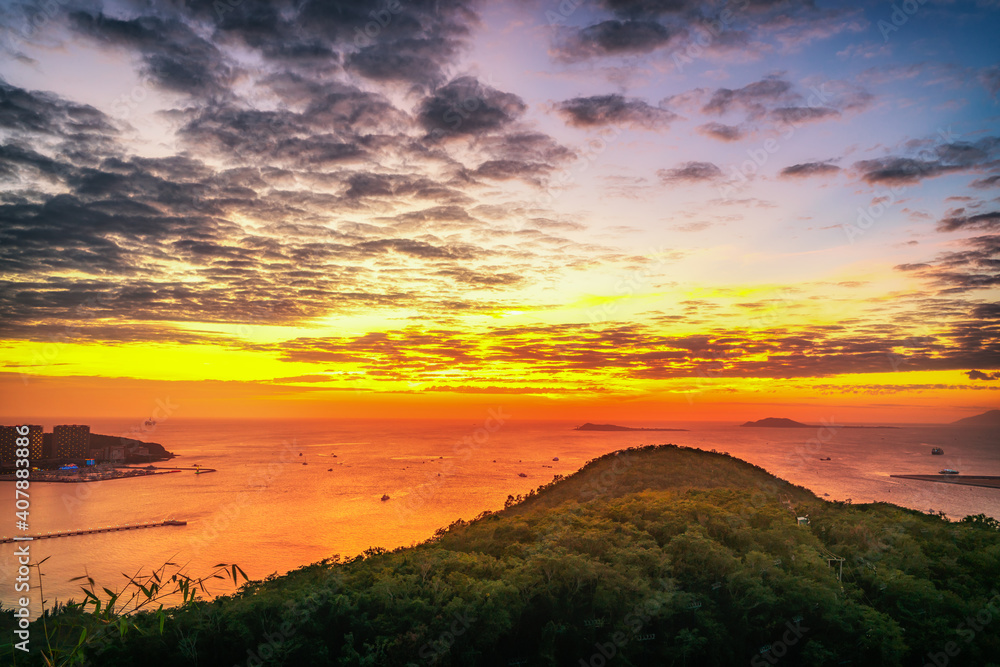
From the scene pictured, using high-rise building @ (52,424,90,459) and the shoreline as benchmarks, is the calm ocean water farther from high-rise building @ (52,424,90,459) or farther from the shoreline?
high-rise building @ (52,424,90,459)

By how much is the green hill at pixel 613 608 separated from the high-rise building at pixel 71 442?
390ft

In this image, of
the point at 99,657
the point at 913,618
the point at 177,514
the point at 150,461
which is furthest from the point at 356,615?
the point at 150,461

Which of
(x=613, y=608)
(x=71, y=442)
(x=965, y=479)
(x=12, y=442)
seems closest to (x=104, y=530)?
(x=12, y=442)

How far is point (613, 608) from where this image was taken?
49.5 ft

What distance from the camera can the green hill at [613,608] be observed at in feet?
42.5

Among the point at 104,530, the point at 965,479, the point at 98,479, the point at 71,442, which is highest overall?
the point at 71,442

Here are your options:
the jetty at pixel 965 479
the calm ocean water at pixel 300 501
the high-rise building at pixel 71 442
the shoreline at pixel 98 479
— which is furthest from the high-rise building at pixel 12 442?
the jetty at pixel 965 479

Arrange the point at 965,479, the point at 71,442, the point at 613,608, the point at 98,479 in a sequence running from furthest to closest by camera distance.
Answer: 1. the point at 71,442
2. the point at 98,479
3. the point at 965,479
4. the point at 613,608

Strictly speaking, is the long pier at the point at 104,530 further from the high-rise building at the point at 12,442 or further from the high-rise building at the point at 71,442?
the high-rise building at the point at 71,442

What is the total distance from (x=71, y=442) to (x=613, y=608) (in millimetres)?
139006

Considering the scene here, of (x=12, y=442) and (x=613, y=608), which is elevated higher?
(x=613, y=608)

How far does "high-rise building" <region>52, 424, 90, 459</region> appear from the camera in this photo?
112125 millimetres

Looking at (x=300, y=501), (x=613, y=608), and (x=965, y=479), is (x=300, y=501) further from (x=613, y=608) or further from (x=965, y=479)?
(x=965, y=479)

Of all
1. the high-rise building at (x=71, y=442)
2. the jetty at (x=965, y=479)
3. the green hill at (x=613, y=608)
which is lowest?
the jetty at (x=965, y=479)
